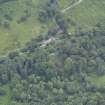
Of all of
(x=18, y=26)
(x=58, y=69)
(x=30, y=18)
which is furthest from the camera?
(x=30, y=18)

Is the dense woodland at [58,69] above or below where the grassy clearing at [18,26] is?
below

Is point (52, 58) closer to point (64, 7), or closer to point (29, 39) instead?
point (29, 39)

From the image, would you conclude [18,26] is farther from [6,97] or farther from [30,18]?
[6,97]

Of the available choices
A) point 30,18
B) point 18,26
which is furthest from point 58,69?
point 30,18

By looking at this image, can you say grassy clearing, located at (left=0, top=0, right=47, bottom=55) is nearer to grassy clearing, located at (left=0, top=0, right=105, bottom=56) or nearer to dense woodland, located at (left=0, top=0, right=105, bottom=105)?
grassy clearing, located at (left=0, top=0, right=105, bottom=56)

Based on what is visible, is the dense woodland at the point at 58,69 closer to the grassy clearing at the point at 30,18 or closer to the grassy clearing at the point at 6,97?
the grassy clearing at the point at 6,97

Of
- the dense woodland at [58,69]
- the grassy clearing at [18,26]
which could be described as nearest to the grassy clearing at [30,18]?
the grassy clearing at [18,26]

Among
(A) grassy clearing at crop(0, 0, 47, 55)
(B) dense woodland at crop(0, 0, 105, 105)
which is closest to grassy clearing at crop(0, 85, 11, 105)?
(B) dense woodland at crop(0, 0, 105, 105)

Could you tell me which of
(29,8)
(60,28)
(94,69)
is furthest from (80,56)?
(29,8)
